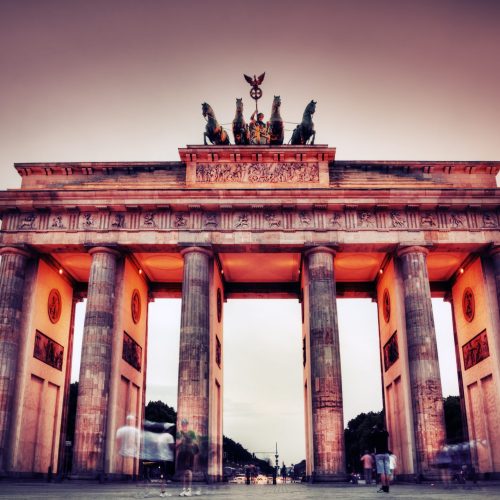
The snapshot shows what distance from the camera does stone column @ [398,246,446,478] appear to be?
26.1m

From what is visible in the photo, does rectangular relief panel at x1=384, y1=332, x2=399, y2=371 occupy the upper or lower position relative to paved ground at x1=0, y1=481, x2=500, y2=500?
upper

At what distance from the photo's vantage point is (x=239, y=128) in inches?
1276

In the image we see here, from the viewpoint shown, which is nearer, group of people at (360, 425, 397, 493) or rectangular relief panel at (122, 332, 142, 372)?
group of people at (360, 425, 397, 493)

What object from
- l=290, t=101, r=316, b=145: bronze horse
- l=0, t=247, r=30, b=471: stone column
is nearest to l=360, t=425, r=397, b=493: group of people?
l=0, t=247, r=30, b=471: stone column

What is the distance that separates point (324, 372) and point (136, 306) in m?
12.4

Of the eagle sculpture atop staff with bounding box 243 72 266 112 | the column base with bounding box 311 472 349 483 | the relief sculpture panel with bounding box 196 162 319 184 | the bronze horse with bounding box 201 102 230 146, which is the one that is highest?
the eagle sculpture atop staff with bounding box 243 72 266 112

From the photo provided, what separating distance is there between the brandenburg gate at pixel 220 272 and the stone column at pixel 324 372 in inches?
2.7

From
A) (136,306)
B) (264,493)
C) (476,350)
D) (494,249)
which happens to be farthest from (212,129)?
(264,493)

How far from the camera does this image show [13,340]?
28.2 metres

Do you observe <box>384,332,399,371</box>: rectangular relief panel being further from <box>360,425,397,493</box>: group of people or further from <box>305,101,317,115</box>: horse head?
<box>305,101,317,115</box>: horse head

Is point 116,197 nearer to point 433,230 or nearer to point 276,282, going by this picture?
point 276,282

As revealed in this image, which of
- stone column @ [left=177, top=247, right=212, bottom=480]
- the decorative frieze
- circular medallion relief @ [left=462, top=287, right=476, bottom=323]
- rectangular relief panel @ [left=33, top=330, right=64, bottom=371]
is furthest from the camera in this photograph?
circular medallion relief @ [left=462, top=287, right=476, bottom=323]

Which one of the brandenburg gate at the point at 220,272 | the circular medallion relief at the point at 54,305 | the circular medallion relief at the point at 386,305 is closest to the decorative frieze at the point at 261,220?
the brandenburg gate at the point at 220,272

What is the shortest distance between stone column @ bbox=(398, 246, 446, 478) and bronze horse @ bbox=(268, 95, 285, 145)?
932cm
